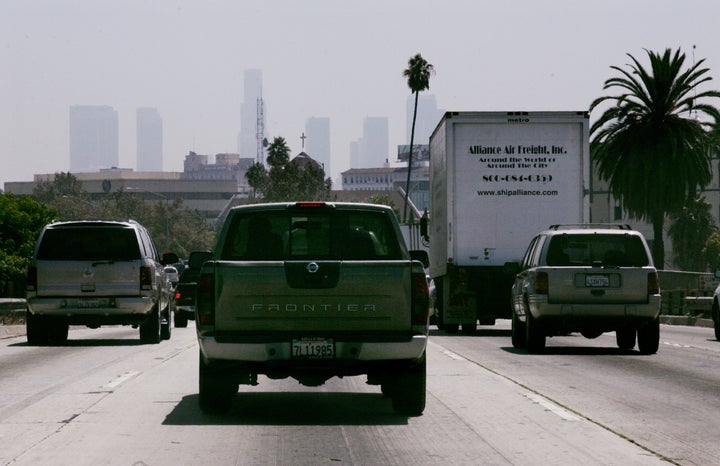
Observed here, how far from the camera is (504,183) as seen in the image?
91.9 ft

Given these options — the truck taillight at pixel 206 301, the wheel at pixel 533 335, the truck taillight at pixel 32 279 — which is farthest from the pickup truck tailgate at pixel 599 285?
the truck taillight at pixel 206 301

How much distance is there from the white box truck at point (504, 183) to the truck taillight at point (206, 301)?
16.3 meters

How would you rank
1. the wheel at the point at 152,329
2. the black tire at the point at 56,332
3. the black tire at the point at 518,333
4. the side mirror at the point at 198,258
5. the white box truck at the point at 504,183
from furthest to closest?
1. the white box truck at the point at 504,183
2. the wheel at the point at 152,329
3. the black tire at the point at 56,332
4. the black tire at the point at 518,333
5. the side mirror at the point at 198,258

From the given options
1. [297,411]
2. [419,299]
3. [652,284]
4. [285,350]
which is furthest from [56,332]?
[419,299]

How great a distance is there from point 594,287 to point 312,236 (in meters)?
9.76

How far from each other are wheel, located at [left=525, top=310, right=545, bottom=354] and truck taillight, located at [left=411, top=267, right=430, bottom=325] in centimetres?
1004

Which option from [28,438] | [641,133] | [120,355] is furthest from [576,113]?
[641,133]

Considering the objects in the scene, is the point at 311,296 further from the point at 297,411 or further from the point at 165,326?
the point at 165,326

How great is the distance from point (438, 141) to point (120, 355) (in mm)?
10921

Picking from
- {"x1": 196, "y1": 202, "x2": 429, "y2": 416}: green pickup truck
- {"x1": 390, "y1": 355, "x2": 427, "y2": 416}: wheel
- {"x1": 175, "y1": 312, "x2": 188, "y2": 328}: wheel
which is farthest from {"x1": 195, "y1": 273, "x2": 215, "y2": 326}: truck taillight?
{"x1": 175, "y1": 312, "x2": 188, "y2": 328}: wheel

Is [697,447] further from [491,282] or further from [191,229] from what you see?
[191,229]

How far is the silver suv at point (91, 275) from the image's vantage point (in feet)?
77.3

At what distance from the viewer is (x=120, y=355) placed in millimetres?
21656

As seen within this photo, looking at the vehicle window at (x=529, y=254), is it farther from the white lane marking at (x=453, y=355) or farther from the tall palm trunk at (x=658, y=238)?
the tall palm trunk at (x=658, y=238)
